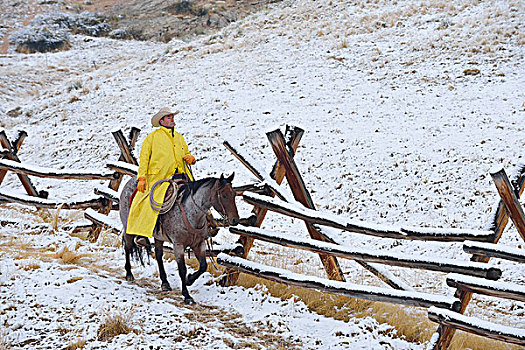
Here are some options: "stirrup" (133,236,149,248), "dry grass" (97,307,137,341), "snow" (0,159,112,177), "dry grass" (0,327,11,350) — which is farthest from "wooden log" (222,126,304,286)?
"snow" (0,159,112,177)

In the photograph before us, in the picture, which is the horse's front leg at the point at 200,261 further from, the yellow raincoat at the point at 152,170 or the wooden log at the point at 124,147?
the wooden log at the point at 124,147

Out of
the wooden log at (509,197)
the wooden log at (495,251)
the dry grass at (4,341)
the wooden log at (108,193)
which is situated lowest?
the dry grass at (4,341)

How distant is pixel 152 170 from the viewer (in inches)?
209

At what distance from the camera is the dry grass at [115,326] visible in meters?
4.21

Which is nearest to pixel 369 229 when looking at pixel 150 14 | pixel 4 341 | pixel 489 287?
pixel 489 287

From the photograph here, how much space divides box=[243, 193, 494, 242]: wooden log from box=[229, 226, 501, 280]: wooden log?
248 millimetres

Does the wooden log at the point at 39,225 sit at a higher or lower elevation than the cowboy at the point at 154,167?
lower

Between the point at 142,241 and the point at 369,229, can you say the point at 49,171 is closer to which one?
the point at 142,241

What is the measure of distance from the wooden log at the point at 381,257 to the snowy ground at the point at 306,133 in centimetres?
69

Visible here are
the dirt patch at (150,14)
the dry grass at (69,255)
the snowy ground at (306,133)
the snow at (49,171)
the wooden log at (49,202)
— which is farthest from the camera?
the dirt patch at (150,14)

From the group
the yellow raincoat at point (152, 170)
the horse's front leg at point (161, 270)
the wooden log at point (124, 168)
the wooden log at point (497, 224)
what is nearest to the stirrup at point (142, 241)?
the horse's front leg at point (161, 270)

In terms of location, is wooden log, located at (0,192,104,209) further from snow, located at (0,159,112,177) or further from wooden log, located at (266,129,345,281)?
wooden log, located at (266,129,345,281)

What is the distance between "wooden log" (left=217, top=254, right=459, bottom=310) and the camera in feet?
14.1

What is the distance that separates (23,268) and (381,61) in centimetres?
1494
